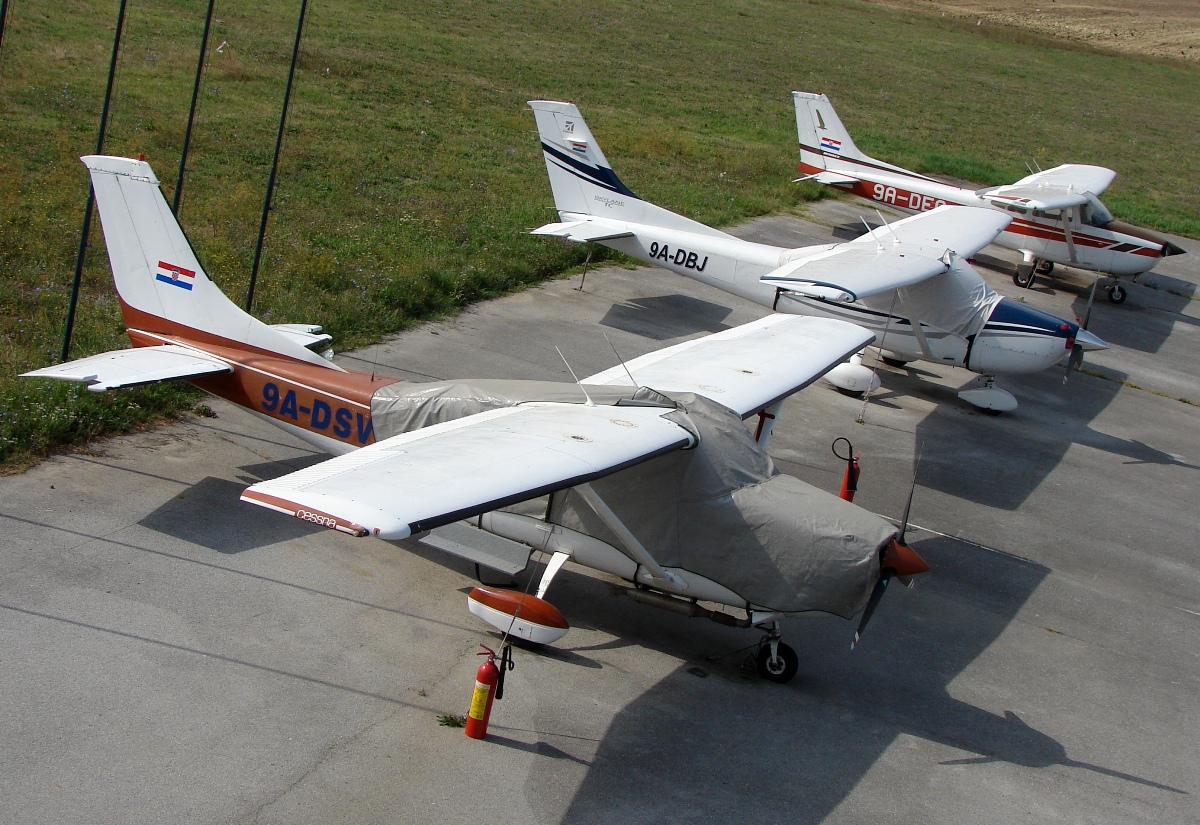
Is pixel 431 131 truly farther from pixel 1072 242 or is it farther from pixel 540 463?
pixel 540 463

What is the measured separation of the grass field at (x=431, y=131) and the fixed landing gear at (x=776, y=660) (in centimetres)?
649

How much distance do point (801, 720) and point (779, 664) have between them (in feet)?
1.60

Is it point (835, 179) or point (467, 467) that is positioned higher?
point (835, 179)

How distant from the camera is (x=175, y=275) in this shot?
944 cm

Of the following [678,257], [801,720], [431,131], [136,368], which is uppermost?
[431,131]

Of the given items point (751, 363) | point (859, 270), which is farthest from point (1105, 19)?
point (751, 363)

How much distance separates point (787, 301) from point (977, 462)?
380 centimetres

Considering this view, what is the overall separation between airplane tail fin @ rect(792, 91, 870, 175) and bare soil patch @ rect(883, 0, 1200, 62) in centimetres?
5181

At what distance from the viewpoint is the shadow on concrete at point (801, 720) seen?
21.4 feet

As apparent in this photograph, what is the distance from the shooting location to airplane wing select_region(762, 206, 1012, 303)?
11984mm

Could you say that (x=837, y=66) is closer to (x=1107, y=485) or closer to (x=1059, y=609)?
(x=1107, y=485)

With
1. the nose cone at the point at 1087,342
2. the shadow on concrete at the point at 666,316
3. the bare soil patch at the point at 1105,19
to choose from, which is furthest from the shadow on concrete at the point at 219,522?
the bare soil patch at the point at 1105,19

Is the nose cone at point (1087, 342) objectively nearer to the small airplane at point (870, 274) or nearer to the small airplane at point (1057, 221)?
the small airplane at point (870, 274)

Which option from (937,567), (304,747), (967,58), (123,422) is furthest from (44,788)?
(967,58)
